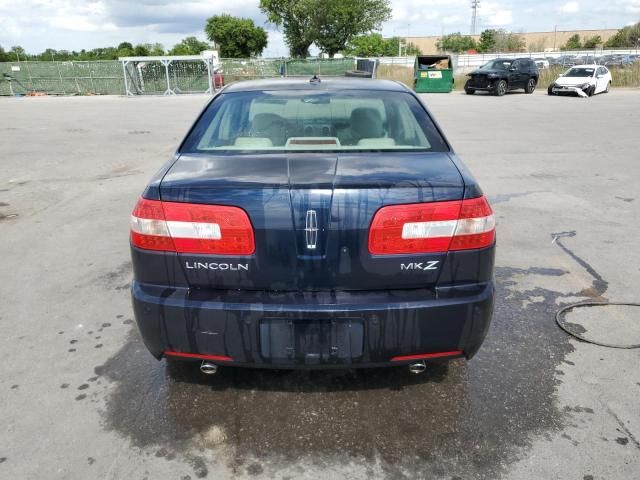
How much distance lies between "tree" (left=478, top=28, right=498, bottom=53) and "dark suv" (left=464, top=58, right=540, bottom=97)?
78.0m

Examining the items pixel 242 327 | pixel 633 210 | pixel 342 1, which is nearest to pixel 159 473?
pixel 242 327

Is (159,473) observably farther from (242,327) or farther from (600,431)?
(600,431)

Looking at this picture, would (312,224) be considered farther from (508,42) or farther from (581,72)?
(508,42)

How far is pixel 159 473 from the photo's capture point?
2250mm

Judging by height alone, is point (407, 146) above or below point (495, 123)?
above

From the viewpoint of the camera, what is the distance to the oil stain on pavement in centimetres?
235

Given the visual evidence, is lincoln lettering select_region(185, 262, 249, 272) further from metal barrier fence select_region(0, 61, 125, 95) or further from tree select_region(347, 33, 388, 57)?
tree select_region(347, 33, 388, 57)

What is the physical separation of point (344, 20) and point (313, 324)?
72426 mm

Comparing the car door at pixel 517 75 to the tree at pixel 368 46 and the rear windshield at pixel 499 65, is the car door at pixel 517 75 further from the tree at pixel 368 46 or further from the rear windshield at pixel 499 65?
the tree at pixel 368 46

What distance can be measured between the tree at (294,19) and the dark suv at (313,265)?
238 ft

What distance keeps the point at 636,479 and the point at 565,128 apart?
1328 centimetres

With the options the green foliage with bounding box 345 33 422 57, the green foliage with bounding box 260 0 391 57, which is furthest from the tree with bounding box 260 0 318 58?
the green foliage with bounding box 345 33 422 57

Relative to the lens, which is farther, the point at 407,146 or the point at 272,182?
the point at 407,146

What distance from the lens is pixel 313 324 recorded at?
225cm
